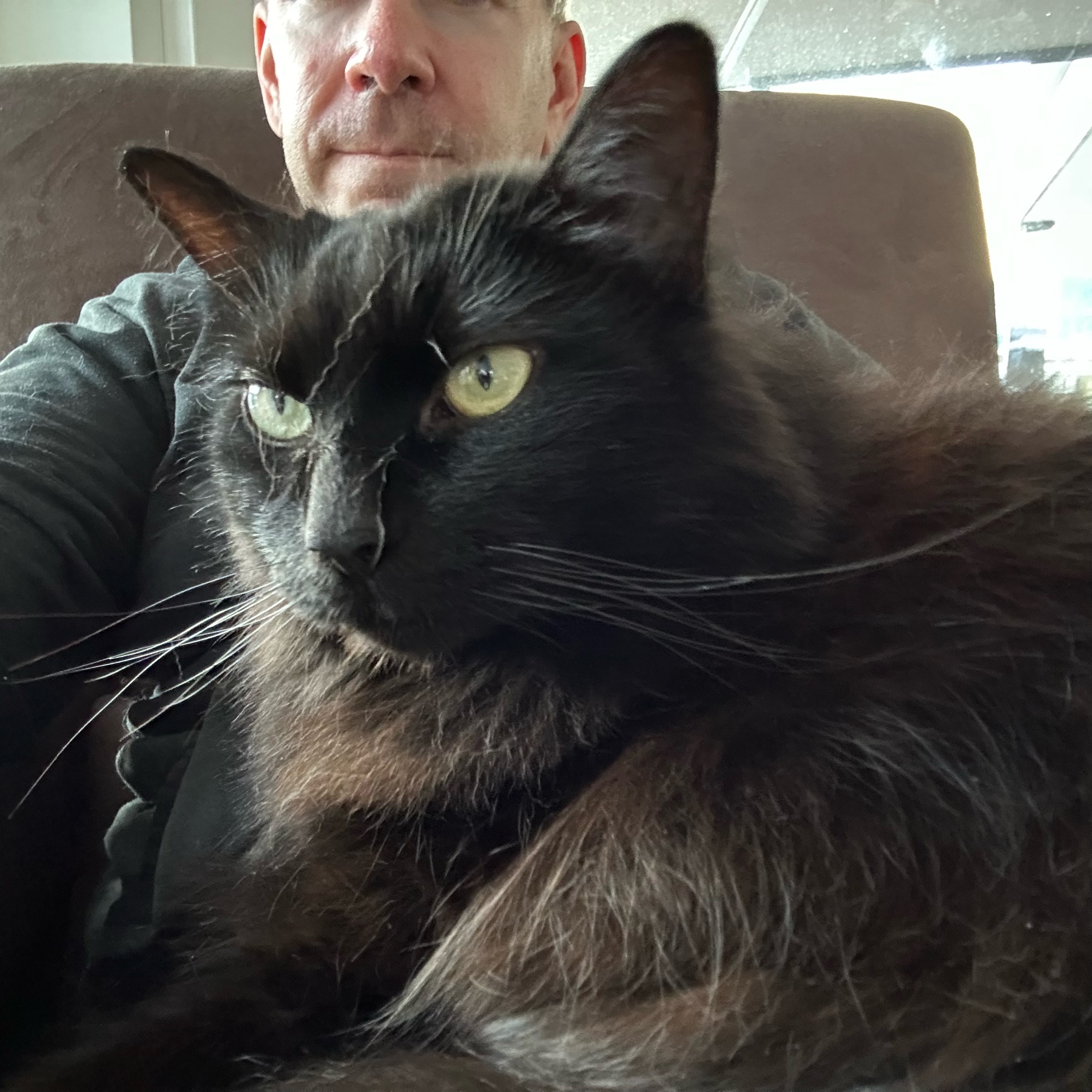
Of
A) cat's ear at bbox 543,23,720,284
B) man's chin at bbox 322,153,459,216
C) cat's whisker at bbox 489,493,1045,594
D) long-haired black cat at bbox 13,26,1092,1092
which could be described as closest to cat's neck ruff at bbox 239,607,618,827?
long-haired black cat at bbox 13,26,1092,1092

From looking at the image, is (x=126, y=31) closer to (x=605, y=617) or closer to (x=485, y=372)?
(x=485, y=372)

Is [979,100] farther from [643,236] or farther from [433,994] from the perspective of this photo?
[433,994]

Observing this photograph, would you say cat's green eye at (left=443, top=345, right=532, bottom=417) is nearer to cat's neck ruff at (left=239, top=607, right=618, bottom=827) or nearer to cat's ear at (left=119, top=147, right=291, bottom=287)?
cat's neck ruff at (left=239, top=607, right=618, bottom=827)

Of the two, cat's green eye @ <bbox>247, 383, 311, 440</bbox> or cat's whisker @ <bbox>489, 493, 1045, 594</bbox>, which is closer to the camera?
cat's whisker @ <bbox>489, 493, 1045, 594</bbox>

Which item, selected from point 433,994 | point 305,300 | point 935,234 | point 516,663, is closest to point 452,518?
point 516,663

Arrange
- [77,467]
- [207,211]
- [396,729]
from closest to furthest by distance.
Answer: [396,729] < [207,211] < [77,467]

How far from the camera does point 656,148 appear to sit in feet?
2.49

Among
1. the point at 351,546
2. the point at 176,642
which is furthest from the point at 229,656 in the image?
the point at 351,546

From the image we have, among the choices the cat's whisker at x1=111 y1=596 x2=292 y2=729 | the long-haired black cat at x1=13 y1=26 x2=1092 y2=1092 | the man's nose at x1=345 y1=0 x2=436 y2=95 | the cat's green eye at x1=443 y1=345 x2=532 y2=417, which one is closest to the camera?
the long-haired black cat at x1=13 y1=26 x2=1092 y2=1092

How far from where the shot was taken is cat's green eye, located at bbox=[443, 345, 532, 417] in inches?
29.3

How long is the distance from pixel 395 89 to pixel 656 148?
73 centimetres

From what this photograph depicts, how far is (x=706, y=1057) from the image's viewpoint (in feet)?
2.07

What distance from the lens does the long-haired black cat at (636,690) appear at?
0.63m

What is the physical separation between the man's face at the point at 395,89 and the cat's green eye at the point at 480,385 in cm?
61
